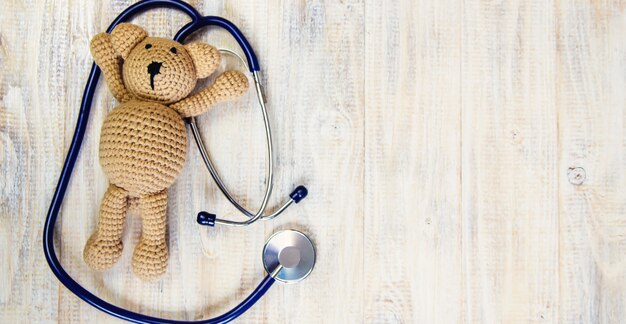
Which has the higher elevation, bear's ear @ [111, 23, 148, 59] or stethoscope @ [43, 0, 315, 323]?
bear's ear @ [111, 23, 148, 59]

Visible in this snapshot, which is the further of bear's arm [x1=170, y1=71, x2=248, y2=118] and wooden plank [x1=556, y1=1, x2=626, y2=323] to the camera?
wooden plank [x1=556, y1=1, x2=626, y2=323]

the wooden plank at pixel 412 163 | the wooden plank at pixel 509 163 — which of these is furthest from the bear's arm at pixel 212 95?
the wooden plank at pixel 509 163

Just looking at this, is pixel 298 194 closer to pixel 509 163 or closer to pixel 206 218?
pixel 206 218

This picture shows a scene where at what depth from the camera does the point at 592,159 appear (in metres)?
1.02

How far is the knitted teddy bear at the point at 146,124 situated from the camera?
0.83 metres

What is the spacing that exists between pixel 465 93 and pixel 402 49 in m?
0.14

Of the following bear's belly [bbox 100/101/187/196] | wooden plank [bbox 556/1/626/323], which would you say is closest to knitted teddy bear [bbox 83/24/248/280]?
bear's belly [bbox 100/101/187/196]

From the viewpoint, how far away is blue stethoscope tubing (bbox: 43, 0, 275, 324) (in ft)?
3.02

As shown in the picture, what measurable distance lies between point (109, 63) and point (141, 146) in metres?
0.17

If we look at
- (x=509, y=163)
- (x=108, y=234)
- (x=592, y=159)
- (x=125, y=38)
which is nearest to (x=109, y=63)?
(x=125, y=38)

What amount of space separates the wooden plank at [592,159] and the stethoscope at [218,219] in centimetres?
49

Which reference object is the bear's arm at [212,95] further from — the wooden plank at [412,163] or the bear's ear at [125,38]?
the wooden plank at [412,163]

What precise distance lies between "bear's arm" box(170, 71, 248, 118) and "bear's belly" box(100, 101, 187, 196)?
3 centimetres

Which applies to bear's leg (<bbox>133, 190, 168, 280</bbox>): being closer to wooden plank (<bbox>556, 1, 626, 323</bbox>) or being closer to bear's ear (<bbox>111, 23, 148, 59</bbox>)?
bear's ear (<bbox>111, 23, 148, 59</bbox>)
